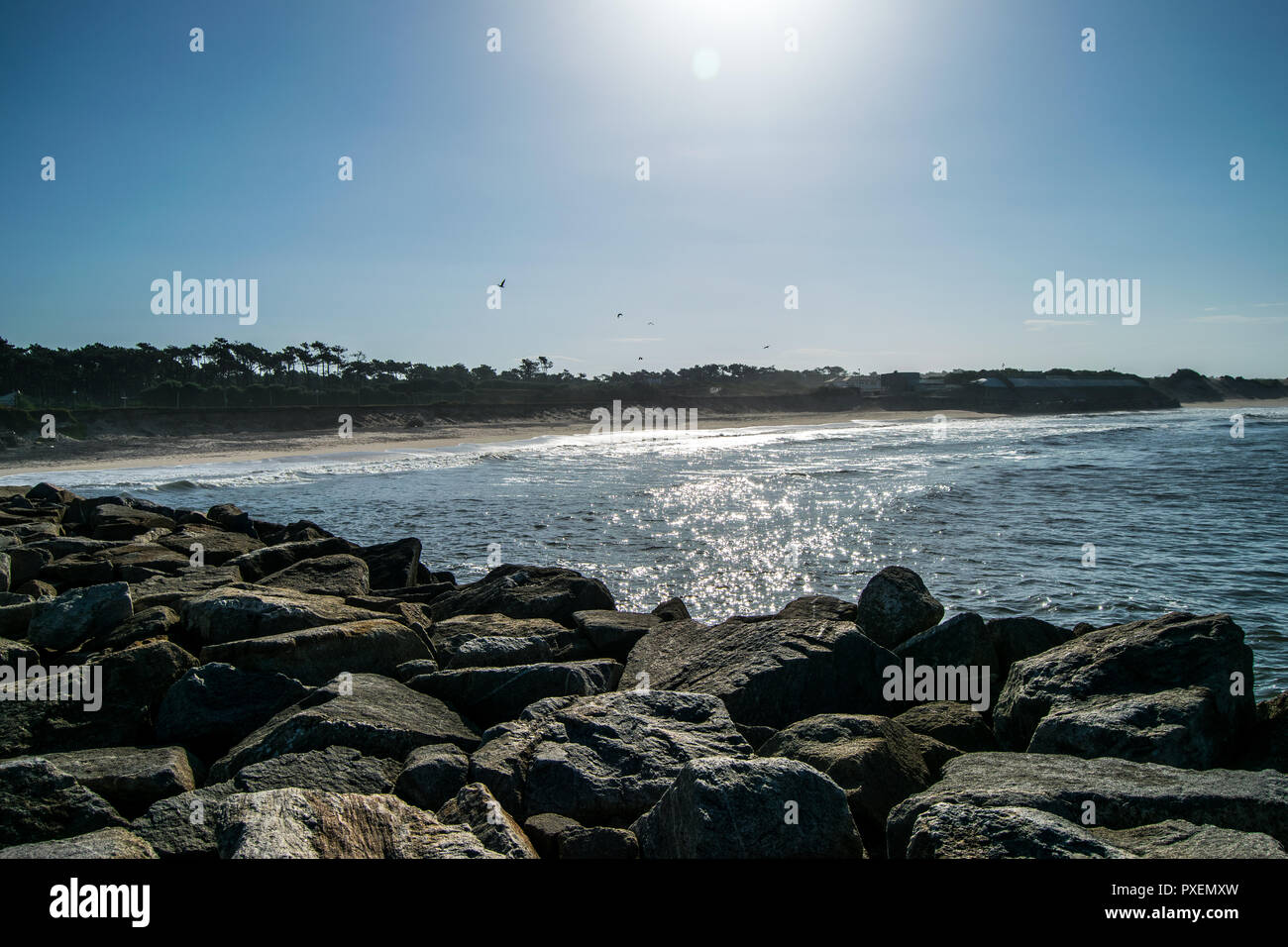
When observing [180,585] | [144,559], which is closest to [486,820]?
[180,585]

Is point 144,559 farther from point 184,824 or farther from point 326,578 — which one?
point 184,824

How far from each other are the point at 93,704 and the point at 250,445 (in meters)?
42.8

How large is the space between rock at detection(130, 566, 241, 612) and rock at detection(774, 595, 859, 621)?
5870 millimetres

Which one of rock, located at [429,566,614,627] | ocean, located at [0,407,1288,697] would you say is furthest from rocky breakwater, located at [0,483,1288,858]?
ocean, located at [0,407,1288,697]

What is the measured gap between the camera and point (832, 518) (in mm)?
18922

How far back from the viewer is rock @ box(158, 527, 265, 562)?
37.8 ft

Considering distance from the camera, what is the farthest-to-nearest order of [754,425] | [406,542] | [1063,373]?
[1063,373] < [754,425] < [406,542]

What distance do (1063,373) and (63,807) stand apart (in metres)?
148

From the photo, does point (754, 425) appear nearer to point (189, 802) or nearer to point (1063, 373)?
point (189, 802)

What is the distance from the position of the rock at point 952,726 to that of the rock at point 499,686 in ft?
7.89

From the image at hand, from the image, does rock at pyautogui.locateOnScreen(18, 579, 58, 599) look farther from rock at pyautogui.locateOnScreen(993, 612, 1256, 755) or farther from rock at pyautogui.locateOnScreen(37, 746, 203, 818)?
rock at pyautogui.locateOnScreen(993, 612, 1256, 755)

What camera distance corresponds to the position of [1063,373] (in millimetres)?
131750

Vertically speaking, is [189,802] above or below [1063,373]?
below
